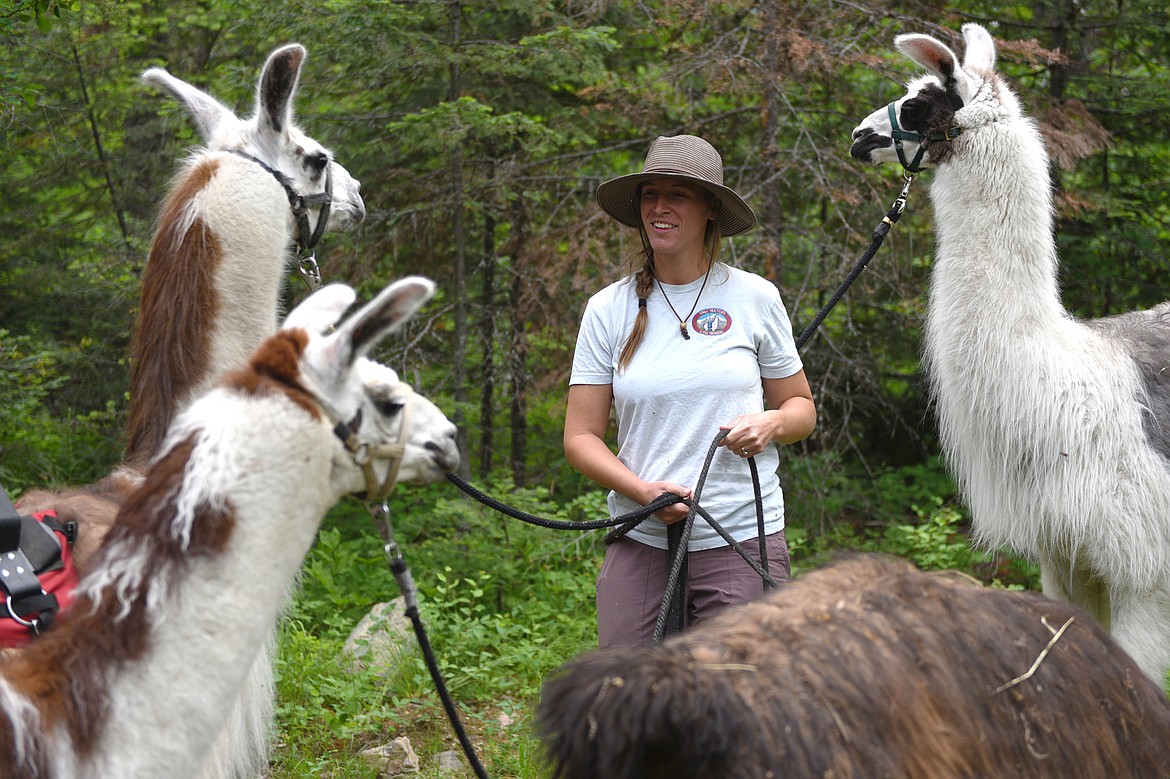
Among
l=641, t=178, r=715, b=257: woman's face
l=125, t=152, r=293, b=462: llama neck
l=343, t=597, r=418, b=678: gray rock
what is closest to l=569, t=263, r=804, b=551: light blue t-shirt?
l=641, t=178, r=715, b=257: woman's face

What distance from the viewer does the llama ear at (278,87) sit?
129 inches

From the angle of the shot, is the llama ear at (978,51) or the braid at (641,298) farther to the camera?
the llama ear at (978,51)

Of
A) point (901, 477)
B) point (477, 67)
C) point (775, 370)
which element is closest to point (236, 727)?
point (775, 370)

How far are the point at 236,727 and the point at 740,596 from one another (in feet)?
4.54

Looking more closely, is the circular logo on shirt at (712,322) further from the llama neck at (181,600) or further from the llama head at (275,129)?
the llama neck at (181,600)

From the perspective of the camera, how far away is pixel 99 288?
7.07 metres

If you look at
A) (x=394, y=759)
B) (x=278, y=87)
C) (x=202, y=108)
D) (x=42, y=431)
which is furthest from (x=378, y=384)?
(x=42, y=431)

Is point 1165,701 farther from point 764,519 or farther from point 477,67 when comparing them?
point 477,67

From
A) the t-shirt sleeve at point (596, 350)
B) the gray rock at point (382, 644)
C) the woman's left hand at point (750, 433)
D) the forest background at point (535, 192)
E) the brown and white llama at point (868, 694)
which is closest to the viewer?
the brown and white llama at point (868, 694)

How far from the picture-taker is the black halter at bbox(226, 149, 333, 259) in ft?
10.8

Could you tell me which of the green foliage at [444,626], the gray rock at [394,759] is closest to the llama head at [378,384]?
the green foliage at [444,626]

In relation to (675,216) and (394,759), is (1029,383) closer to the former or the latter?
(675,216)

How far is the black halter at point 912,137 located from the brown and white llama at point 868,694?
7.87 ft

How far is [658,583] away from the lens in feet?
10.1
